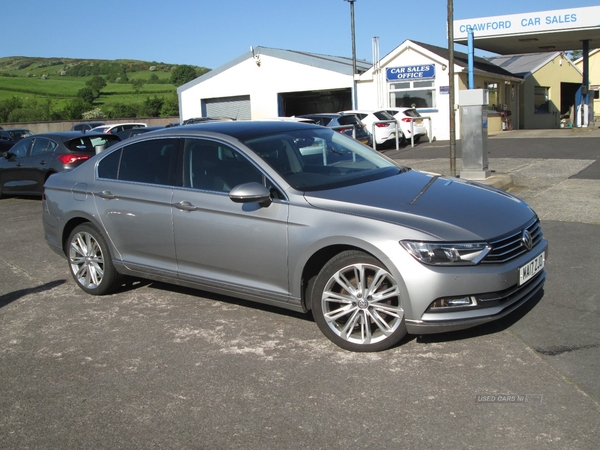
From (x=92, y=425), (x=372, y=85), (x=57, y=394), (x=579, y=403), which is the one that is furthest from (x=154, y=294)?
(x=372, y=85)

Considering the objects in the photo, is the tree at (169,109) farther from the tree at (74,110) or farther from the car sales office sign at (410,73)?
the car sales office sign at (410,73)

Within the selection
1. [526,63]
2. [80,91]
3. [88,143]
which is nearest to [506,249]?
[88,143]

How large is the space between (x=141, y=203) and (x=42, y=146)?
918 cm

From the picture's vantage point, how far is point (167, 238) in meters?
5.53

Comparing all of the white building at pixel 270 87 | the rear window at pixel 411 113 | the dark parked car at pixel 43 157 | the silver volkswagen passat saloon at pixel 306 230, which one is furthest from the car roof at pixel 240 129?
the white building at pixel 270 87

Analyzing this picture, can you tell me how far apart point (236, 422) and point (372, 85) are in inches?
1092

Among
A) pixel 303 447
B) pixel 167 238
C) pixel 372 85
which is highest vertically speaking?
pixel 372 85

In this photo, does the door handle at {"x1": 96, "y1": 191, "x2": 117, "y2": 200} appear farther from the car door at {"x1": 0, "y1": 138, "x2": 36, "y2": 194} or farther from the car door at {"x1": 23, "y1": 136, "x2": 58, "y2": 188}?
the car door at {"x1": 0, "y1": 138, "x2": 36, "y2": 194}

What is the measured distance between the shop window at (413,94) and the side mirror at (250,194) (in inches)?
968

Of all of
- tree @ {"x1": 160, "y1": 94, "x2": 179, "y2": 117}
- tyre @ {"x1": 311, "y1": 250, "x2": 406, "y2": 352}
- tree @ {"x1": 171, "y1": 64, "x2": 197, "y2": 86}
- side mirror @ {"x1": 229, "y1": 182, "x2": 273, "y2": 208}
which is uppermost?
tree @ {"x1": 171, "y1": 64, "x2": 197, "y2": 86}

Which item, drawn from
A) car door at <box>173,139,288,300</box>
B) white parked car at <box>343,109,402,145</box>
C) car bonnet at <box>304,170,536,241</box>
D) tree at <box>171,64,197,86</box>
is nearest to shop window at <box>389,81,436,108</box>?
white parked car at <box>343,109,402,145</box>

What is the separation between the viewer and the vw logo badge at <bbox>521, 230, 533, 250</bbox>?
456 centimetres

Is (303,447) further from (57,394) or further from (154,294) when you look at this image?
(154,294)

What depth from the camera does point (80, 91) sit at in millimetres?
77562
